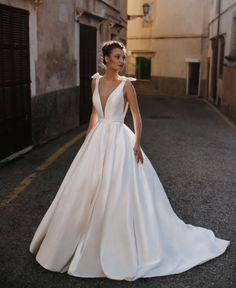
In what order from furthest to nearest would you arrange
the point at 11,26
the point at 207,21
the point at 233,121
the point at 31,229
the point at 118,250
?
the point at 207,21, the point at 233,121, the point at 11,26, the point at 31,229, the point at 118,250

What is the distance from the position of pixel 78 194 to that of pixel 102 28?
10893 mm

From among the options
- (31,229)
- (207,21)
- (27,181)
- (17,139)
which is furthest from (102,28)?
(207,21)

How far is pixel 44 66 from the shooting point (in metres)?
9.17

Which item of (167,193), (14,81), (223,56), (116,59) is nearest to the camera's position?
(116,59)

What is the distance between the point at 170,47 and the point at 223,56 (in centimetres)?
880

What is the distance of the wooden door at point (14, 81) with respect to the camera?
725 cm

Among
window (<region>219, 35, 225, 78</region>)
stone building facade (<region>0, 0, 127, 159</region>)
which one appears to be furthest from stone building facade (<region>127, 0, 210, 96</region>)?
stone building facade (<region>0, 0, 127, 159</region>)

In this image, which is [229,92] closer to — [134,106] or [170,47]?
[170,47]

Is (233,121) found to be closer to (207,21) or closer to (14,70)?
(14,70)

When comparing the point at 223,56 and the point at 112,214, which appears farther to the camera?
the point at 223,56

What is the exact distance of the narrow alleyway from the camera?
3.63 meters

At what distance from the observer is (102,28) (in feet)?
46.0

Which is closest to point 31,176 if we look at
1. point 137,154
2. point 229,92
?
point 137,154

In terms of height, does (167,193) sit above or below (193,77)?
below
